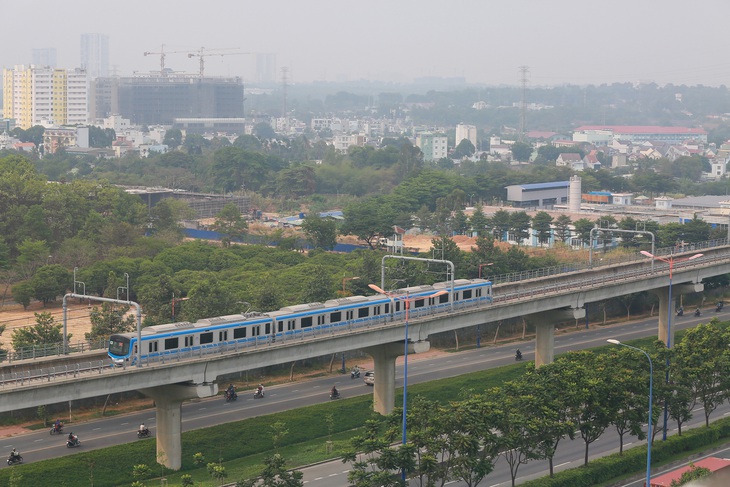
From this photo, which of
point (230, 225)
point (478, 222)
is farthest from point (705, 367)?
point (230, 225)

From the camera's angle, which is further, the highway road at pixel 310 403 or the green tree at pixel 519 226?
the green tree at pixel 519 226

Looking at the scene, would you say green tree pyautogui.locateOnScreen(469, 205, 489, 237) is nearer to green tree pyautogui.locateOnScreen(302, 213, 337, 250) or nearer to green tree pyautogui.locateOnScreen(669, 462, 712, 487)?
green tree pyautogui.locateOnScreen(302, 213, 337, 250)

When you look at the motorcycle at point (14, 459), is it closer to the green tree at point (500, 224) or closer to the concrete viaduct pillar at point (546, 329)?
the concrete viaduct pillar at point (546, 329)

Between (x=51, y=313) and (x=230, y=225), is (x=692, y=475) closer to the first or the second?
(x=51, y=313)

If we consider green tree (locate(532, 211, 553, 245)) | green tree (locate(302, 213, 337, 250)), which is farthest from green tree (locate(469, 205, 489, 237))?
green tree (locate(302, 213, 337, 250))

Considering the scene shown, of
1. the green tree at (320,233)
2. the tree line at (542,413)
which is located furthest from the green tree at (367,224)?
the tree line at (542,413)

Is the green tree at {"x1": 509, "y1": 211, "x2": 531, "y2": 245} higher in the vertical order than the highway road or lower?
higher
